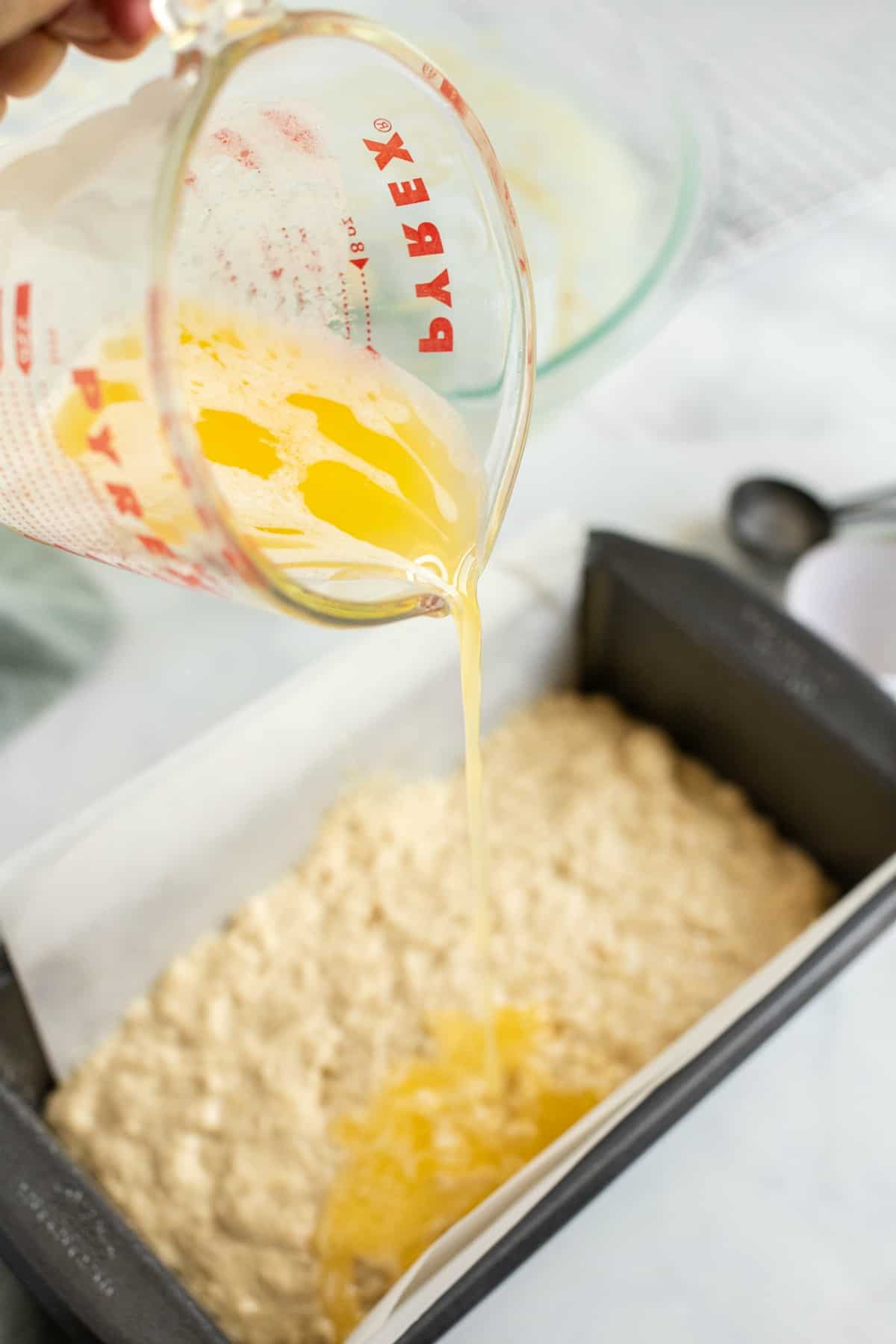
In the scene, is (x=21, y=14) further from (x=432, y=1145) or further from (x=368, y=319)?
(x=432, y=1145)

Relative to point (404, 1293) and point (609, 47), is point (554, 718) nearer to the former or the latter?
point (404, 1293)

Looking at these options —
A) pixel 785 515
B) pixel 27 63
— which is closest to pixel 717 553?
pixel 785 515

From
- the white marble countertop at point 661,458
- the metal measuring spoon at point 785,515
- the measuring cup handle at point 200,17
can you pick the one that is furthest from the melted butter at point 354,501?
the metal measuring spoon at point 785,515

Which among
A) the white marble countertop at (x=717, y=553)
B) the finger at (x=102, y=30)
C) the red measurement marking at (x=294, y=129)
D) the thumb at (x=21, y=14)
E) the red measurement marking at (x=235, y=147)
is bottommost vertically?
the white marble countertop at (x=717, y=553)

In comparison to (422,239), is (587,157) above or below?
above

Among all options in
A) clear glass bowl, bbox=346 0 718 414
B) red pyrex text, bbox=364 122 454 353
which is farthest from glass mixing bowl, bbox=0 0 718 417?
red pyrex text, bbox=364 122 454 353

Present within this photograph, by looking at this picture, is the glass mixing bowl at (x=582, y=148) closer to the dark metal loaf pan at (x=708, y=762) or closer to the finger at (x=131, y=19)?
the dark metal loaf pan at (x=708, y=762)

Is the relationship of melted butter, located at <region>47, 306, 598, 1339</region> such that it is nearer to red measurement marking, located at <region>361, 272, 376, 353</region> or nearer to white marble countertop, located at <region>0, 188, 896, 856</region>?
red measurement marking, located at <region>361, 272, 376, 353</region>
